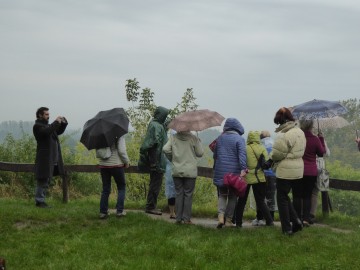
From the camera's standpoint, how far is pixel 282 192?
24.3ft

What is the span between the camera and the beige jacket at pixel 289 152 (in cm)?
731

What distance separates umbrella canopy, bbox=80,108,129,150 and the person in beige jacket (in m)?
2.75

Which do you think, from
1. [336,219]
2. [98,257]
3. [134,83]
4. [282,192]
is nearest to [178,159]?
[282,192]

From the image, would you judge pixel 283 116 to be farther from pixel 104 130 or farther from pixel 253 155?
pixel 104 130

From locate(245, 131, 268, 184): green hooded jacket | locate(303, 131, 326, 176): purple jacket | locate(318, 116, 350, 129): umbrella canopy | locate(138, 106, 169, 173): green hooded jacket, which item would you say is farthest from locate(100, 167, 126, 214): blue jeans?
locate(318, 116, 350, 129): umbrella canopy

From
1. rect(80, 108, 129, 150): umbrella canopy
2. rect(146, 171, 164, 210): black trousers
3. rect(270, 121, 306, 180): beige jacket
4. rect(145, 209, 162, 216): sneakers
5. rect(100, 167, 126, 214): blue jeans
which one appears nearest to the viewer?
rect(270, 121, 306, 180): beige jacket

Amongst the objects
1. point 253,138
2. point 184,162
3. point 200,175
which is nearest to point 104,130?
point 184,162

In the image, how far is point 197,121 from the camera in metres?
7.94

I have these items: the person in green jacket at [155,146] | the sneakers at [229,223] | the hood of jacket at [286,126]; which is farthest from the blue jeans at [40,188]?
the hood of jacket at [286,126]

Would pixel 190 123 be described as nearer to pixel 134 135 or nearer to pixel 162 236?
pixel 162 236

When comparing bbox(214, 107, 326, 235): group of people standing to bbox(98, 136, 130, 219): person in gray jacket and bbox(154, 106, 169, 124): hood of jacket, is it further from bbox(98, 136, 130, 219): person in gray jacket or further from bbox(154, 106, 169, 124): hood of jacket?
bbox(98, 136, 130, 219): person in gray jacket

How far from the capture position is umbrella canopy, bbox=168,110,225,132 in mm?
7875

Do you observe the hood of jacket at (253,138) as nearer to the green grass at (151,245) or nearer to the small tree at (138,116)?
the green grass at (151,245)

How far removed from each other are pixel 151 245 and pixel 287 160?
255cm
